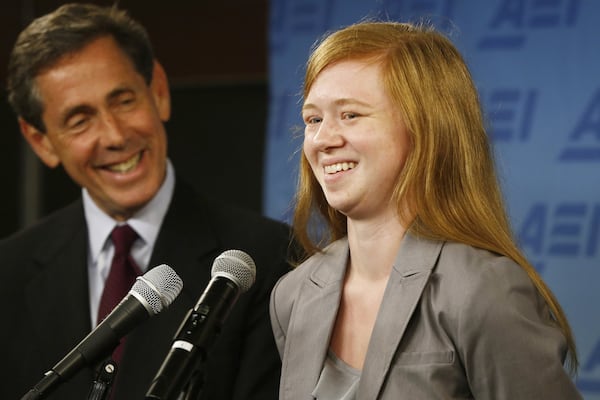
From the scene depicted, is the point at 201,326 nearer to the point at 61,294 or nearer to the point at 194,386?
the point at 194,386

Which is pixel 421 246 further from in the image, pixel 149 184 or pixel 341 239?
pixel 149 184

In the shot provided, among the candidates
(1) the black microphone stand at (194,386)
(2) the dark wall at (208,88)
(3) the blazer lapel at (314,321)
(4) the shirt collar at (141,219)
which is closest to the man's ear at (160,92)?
(4) the shirt collar at (141,219)

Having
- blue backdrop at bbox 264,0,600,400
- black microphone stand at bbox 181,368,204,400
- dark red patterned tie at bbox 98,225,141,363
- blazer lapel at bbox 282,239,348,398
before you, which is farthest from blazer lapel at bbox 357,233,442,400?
blue backdrop at bbox 264,0,600,400

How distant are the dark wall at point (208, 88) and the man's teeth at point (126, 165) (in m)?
1.74

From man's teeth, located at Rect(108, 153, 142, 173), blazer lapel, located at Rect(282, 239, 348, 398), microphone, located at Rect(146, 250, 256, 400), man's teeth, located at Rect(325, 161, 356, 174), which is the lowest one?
blazer lapel, located at Rect(282, 239, 348, 398)

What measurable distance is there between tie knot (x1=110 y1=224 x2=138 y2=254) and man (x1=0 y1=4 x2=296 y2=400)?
0.02 metres

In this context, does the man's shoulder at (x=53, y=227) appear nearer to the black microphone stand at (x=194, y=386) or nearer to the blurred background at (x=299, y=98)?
the blurred background at (x=299, y=98)

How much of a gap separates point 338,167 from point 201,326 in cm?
39

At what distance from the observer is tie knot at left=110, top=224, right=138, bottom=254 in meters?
2.40

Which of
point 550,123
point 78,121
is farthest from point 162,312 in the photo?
point 550,123

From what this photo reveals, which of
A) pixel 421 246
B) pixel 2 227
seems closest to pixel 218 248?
pixel 421 246

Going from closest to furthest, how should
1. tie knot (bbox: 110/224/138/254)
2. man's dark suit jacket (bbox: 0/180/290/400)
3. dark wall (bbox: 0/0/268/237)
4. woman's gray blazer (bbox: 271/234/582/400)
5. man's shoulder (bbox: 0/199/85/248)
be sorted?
1. woman's gray blazer (bbox: 271/234/582/400)
2. man's dark suit jacket (bbox: 0/180/290/400)
3. tie knot (bbox: 110/224/138/254)
4. man's shoulder (bbox: 0/199/85/248)
5. dark wall (bbox: 0/0/268/237)

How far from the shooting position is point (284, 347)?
1866 millimetres

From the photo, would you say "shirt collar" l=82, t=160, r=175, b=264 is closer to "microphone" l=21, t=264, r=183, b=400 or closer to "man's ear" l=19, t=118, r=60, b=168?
"man's ear" l=19, t=118, r=60, b=168
